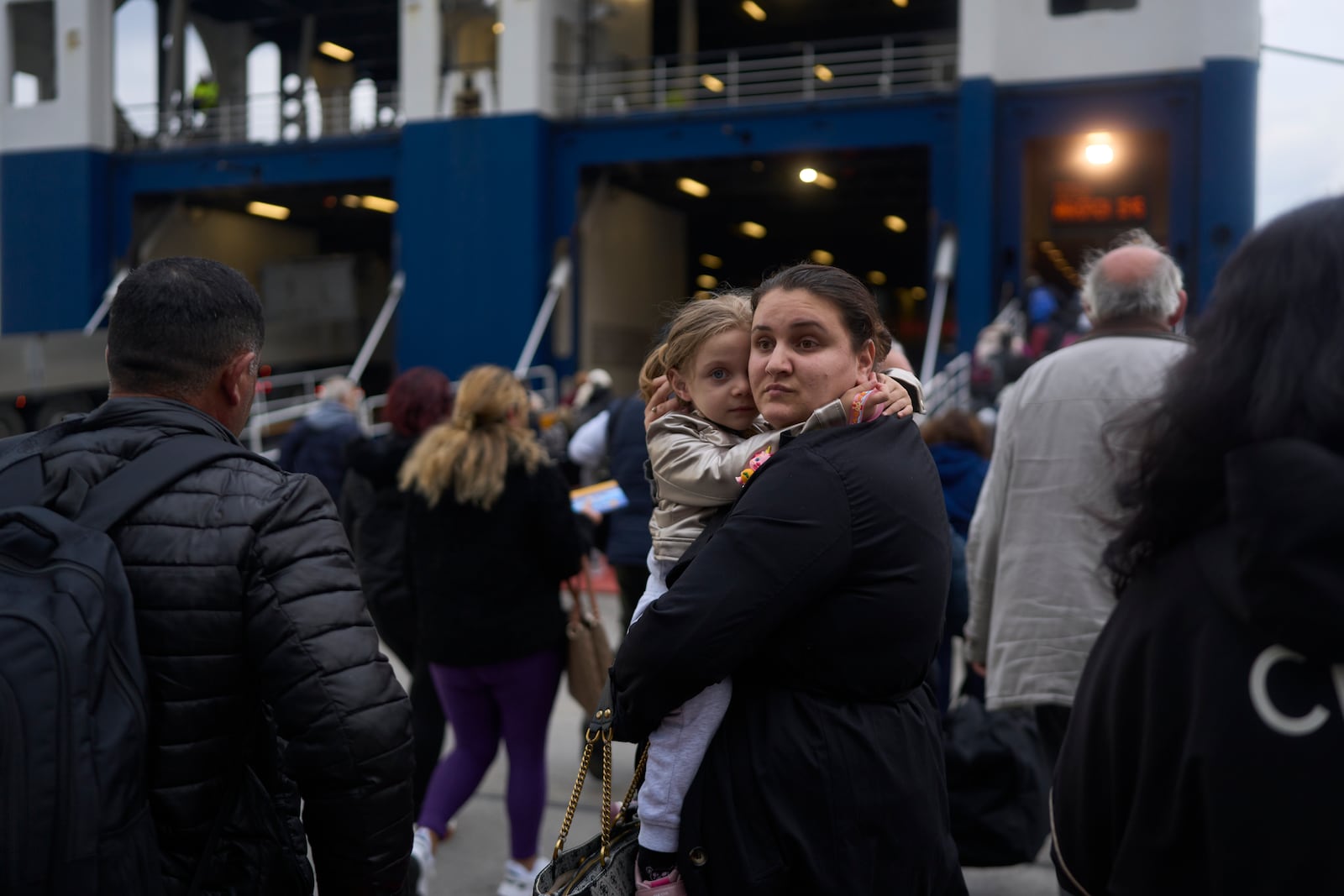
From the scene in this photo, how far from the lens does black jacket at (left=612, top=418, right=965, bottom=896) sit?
7.00 feet

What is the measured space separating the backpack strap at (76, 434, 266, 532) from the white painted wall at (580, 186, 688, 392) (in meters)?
18.1

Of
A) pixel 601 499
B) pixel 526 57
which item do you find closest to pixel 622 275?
pixel 526 57

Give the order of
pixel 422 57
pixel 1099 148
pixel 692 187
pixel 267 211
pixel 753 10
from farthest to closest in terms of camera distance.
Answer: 1. pixel 267 211
2. pixel 753 10
3. pixel 692 187
4. pixel 422 57
5. pixel 1099 148

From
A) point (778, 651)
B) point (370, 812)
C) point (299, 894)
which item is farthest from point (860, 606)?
point (299, 894)

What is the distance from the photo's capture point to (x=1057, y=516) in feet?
12.0

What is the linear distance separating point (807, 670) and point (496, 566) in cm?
251

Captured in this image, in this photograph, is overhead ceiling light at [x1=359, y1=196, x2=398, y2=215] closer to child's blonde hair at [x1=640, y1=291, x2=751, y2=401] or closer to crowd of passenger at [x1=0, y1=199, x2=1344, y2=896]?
child's blonde hair at [x1=640, y1=291, x2=751, y2=401]

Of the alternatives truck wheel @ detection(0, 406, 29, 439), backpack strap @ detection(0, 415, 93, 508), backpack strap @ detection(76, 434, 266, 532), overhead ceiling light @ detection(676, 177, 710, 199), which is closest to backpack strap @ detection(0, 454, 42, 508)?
backpack strap @ detection(0, 415, 93, 508)

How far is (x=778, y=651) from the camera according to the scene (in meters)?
2.21

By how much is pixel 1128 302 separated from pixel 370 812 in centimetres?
272

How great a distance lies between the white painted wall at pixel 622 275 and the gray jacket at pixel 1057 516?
16.6 meters

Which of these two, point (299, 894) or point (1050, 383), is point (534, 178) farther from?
point (299, 894)

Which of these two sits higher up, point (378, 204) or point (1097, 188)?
point (378, 204)

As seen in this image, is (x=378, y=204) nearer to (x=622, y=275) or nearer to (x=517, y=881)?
(x=622, y=275)
